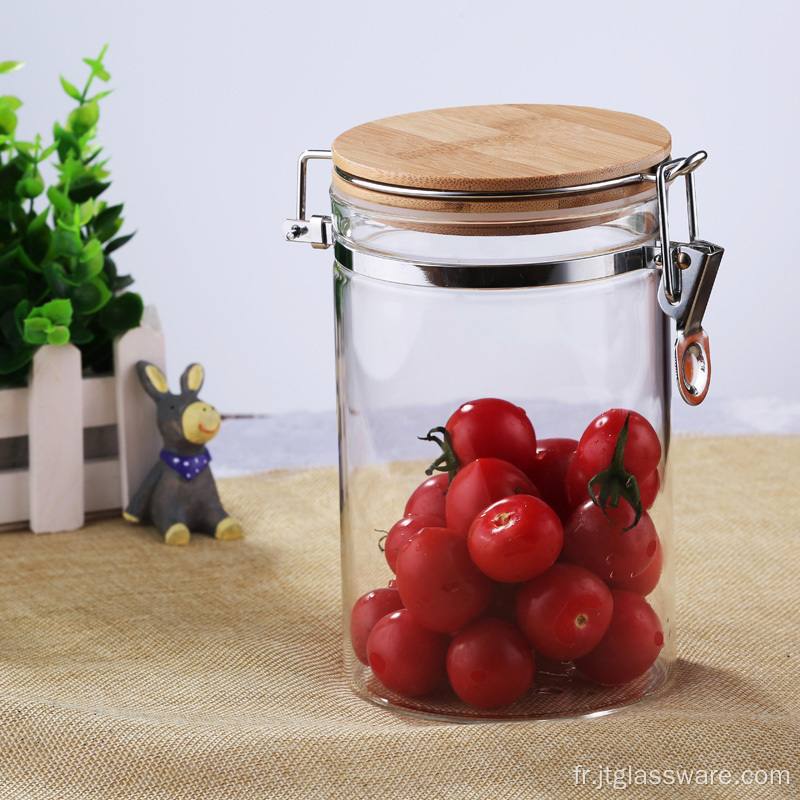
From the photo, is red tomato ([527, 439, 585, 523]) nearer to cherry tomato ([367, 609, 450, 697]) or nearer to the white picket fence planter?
cherry tomato ([367, 609, 450, 697])

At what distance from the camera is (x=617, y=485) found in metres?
0.70

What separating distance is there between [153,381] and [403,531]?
0.44 metres

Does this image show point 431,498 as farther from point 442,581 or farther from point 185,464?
point 185,464

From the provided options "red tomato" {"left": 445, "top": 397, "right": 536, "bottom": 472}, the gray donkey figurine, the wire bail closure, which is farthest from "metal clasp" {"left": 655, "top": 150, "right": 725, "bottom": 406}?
the gray donkey figurine

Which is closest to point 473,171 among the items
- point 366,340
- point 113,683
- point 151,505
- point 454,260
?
point 454,260

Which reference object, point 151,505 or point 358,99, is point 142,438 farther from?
point 358,99

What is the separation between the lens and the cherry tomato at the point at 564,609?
2.24 ft

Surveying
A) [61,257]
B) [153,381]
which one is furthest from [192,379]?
[61,257]

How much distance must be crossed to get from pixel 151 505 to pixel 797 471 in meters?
0.64

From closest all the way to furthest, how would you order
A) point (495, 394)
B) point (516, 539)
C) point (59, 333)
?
point (516, 539) → point (495, 394) → point (59, 333)

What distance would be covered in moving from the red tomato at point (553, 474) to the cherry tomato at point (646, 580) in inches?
2.3

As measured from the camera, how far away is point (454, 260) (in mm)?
704

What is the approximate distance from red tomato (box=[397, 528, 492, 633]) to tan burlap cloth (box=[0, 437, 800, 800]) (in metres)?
0.07

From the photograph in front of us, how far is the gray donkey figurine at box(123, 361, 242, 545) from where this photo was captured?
3.59ft
